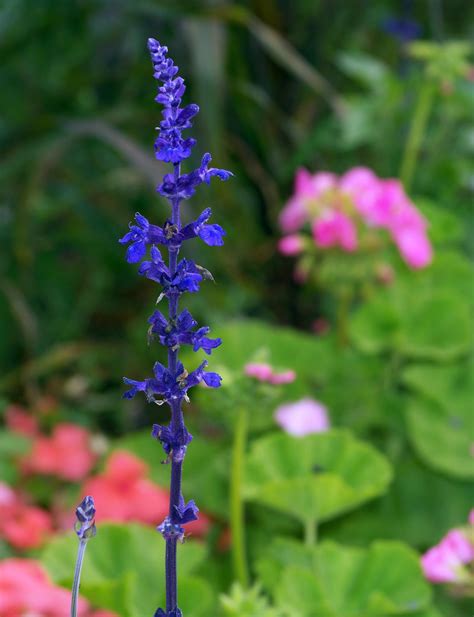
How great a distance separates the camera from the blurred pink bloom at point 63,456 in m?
1.68

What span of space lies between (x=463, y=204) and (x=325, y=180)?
0.50m

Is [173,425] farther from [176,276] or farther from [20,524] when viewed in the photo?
[20,524]

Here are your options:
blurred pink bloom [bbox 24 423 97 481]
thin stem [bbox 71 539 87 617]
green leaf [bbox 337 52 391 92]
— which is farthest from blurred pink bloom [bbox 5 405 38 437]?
thin stem [bbox 71 539 87 617]

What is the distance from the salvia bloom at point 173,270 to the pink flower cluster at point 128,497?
857mm

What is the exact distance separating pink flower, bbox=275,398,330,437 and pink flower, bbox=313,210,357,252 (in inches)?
10.5

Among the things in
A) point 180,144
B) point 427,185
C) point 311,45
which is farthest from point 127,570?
point 311,45

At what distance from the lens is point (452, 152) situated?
7.49ft

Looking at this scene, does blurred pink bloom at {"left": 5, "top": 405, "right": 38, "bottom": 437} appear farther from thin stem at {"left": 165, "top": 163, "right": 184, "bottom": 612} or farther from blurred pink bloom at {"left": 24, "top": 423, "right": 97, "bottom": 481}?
thin stem at {"left": 165, "top": 163, "right": 184, "bottom": 612}

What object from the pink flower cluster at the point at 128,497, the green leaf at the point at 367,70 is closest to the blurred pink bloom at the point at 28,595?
the pink flower cluster at the point at 128,497

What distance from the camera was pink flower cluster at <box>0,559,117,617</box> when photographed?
1104 mm

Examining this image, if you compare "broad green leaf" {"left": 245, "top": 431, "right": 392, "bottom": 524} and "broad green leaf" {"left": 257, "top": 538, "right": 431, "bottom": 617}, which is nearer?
"broad green leaf" {"left": 257, "top": 538, "right": 431, "bottom": 617}

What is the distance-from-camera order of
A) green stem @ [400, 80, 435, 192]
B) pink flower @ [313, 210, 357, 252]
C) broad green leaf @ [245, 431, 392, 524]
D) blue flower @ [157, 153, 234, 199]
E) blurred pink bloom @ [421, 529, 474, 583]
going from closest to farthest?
blue flower @ [157, 153, 234, 199] < blurred pink bloom @ [421, 529, 474, 583] < broad green leaf @ [245, 431, 392, 524] < pink flower @ [313, 210, 357, 252] < green stem @ [400, 80, 435, 192]

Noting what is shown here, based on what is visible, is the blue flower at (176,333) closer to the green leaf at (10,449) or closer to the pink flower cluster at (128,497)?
the pink flower cluster at (128,497)

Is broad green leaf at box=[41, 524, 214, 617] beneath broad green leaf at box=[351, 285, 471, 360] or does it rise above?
beneath
